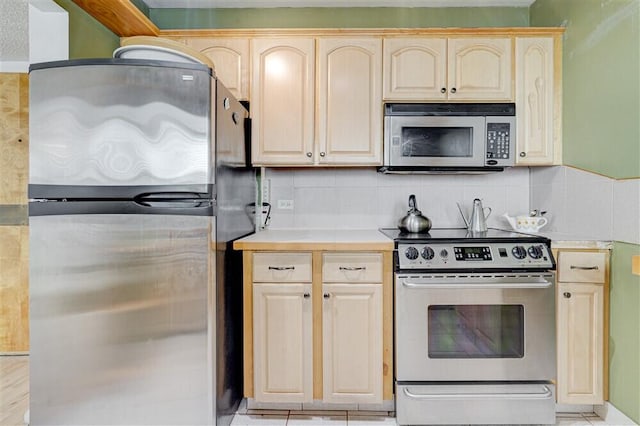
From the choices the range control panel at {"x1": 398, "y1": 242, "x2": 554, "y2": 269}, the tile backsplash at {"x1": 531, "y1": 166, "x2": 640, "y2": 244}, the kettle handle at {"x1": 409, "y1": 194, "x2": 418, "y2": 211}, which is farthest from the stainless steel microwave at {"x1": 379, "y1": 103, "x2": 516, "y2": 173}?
the range control panel at {"x1": 398, "y1": 242, "x2": 554, "y2": 269}

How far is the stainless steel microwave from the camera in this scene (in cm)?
234

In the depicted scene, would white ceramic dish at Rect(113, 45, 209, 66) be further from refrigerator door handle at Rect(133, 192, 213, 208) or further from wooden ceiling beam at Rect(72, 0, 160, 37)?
refrigerator door handle at Rect(133, 192, 213, 208)

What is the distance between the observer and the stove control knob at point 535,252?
1933mm

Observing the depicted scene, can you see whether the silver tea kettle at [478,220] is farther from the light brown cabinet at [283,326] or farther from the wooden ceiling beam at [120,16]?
the wooden ceiling beam at [120,16]

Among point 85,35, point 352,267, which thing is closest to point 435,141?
point 352,267

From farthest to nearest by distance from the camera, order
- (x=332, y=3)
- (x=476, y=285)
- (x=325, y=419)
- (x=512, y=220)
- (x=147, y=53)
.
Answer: (x=332, y=3) → (x=512, y=220) → (x=325, y=419) → (x=476, y=285) → (x=147, y=53)

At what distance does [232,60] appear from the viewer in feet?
7.79

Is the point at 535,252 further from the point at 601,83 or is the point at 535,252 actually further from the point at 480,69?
the point at 480,69

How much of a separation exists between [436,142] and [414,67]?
0.47m

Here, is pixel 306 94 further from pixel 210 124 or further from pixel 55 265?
pixel 55 265

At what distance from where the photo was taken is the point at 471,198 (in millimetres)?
2689

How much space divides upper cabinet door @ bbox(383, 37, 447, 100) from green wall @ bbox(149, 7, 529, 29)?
1.30 feet

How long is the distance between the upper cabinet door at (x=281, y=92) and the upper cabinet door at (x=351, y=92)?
7 cm

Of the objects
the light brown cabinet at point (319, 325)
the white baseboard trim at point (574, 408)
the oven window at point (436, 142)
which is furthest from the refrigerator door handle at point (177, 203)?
the white baseboard trim at point (574, 408)
